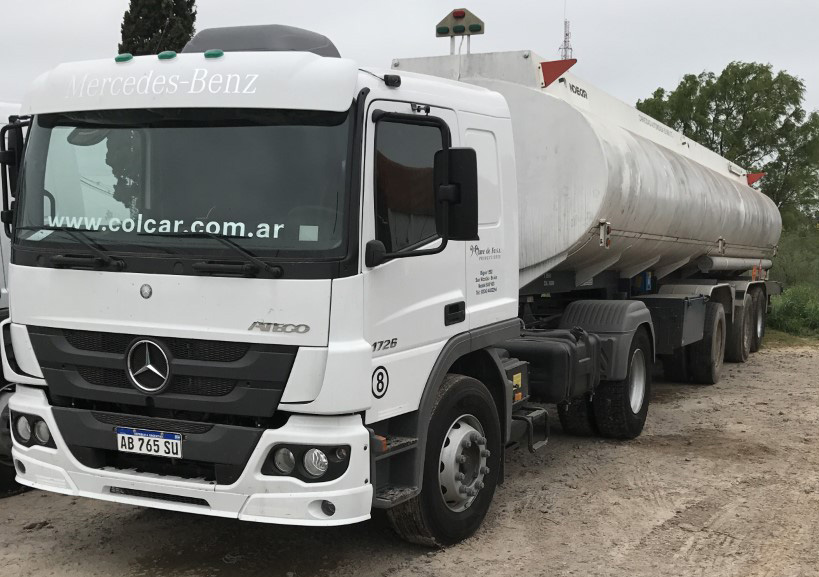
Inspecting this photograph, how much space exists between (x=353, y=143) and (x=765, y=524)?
3.77 meters

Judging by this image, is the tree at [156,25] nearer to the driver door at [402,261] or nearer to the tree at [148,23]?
the tree at [148,23]

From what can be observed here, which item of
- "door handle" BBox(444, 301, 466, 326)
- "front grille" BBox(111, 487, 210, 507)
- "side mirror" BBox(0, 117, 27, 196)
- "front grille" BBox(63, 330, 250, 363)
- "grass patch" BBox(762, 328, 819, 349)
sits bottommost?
"grass patch" BBox(762, 328, 819, 349)

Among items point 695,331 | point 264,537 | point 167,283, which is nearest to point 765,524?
point 264,537

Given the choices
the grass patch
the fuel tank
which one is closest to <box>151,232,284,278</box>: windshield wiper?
the fuel tank

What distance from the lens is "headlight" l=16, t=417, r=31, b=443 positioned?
478cm

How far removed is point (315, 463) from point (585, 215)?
379 centimetres

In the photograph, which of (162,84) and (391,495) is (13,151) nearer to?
(162,84)

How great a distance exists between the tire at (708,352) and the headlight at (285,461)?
27.1 feet

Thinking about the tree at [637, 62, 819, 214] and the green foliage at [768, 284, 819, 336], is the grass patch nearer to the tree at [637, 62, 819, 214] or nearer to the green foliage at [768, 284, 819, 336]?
the green foliage at [768, 284, 819, 336]

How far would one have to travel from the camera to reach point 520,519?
5.91 m

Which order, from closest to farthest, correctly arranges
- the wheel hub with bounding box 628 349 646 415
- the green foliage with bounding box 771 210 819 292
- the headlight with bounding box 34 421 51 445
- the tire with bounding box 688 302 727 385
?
the headlight with bounding box 34 421 51 445 < the wheel hub with bounding box 628 349 646 415 < the tire with bounding box 688 302 727 385 < the green foliage with bounding box 771 210 819 292

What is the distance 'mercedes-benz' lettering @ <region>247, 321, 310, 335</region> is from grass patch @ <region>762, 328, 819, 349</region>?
44.8 feet

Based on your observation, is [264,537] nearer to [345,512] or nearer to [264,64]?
[345,512]

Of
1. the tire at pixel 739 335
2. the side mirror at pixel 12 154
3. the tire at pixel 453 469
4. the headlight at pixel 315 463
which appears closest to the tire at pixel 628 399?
the tire at pixel 453 469
